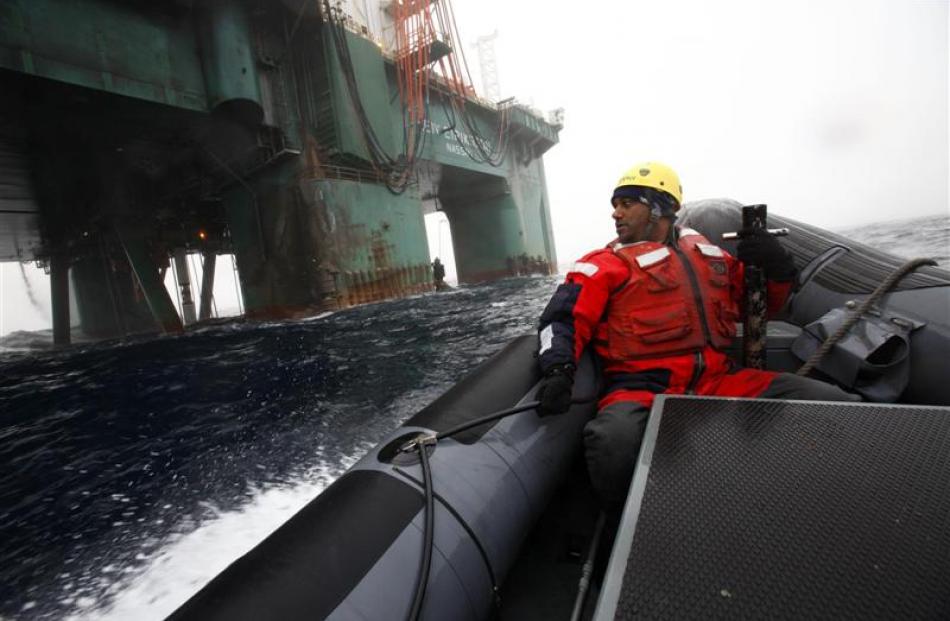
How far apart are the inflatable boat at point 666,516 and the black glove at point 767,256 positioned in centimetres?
38

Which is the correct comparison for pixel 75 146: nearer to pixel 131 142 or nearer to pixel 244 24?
pixel 131 142

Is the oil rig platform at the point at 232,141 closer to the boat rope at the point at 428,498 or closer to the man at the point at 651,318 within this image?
the man at the point at 651,318

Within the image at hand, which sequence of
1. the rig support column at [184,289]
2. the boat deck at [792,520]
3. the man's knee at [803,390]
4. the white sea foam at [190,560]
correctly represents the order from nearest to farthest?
1. the boat deck at [792,520]
2. the white sea foam at [190,560]
3. the man's knee at [803,390]
4. the rig support column at [184,289]

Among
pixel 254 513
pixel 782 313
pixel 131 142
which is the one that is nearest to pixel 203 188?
pixel 131 142

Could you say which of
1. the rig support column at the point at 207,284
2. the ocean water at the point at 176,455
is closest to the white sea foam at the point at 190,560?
the ocean water at the point at 176,455

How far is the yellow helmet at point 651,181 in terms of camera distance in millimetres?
2430

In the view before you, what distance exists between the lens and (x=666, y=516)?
1.03 metres

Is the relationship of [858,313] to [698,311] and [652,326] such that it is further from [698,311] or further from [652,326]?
[652,326]

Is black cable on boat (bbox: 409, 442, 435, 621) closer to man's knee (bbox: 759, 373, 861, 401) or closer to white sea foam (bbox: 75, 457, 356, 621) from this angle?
white sea foam (bbox: 75, 457, 356, 621)

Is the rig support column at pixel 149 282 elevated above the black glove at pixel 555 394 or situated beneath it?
elevated above

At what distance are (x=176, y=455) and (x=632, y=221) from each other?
334 centimetres

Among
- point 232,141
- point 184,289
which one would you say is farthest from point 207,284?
point 232,141

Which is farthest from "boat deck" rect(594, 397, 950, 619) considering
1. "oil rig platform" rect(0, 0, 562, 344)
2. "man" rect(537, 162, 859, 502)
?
"oil rig platform" rect(0, 0, 562, 344)

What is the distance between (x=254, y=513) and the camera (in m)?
2.02
